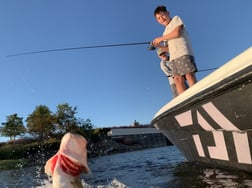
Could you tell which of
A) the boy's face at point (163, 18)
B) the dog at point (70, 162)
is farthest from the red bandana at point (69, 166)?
the boy's face at point (163, 18)

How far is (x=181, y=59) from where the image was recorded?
5.11 m

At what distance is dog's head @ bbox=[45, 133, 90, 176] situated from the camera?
1.83m

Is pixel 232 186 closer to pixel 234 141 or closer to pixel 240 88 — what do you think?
pixel 234 141

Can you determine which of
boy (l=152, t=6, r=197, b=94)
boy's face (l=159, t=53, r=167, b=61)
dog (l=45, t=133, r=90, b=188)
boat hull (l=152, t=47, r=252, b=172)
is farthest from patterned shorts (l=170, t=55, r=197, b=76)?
dog (l=45, t=133, r=90, b=188)

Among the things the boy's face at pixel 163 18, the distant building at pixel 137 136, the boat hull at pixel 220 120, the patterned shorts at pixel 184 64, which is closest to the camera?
the boat hull at pixel 220 120

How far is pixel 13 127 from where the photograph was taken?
53.1 metres

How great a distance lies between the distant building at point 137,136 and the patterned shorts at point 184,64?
45570mm

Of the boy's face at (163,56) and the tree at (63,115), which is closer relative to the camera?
the boy's face at (163,56)

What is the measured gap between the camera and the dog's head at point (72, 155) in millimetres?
1828

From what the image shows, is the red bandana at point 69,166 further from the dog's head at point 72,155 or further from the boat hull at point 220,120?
the boat hull at point 220,120

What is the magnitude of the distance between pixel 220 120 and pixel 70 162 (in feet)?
8.09

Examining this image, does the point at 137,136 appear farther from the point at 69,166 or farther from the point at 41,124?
the point at 69,166

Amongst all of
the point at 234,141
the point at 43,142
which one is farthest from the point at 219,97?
the point at 43,142

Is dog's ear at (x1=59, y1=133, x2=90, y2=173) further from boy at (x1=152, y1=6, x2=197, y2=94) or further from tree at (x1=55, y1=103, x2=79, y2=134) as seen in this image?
tree at (x1=55, y1=103, x2=79, y2=134)
